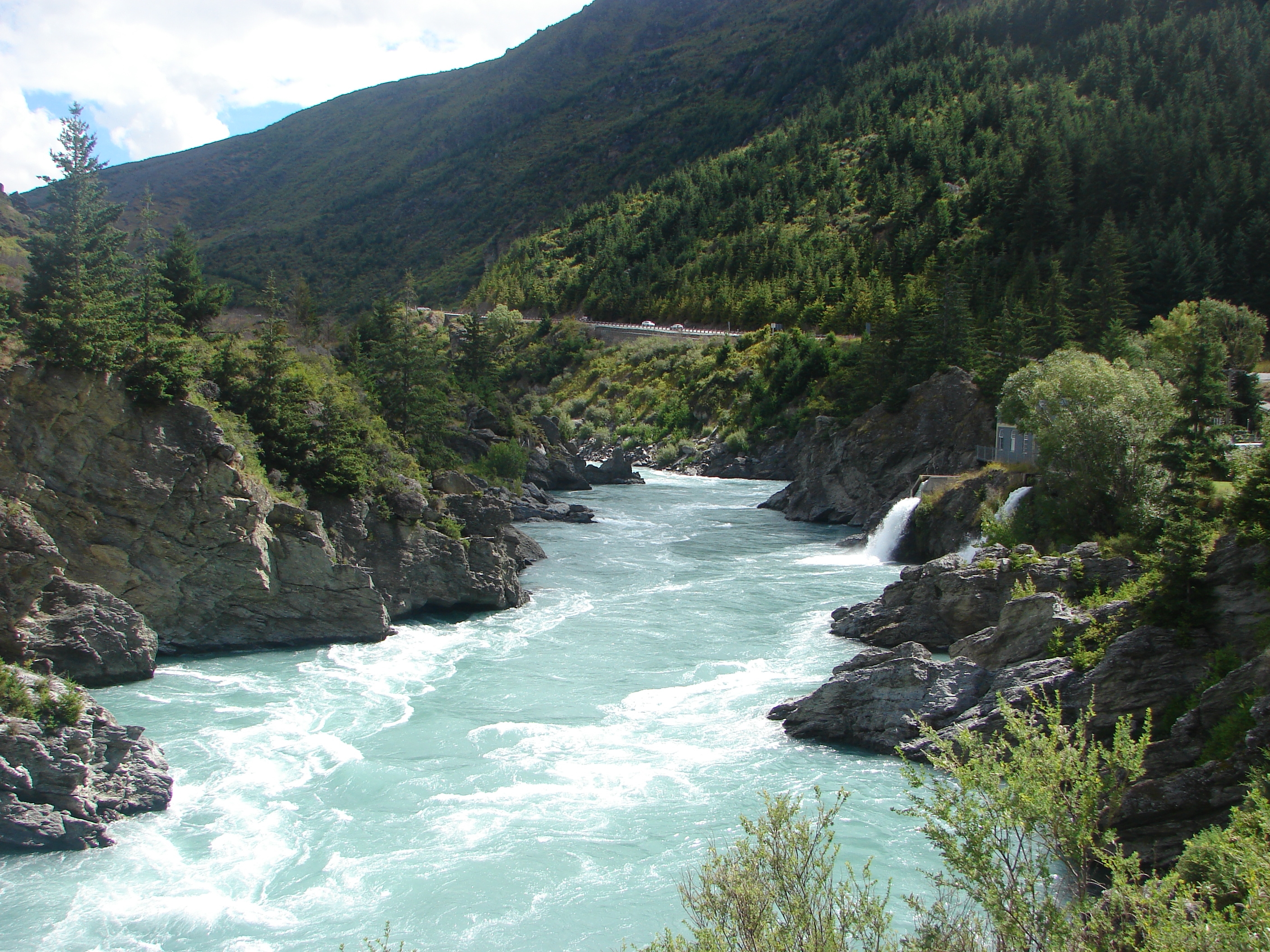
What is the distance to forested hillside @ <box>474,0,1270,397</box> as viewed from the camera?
65688mm

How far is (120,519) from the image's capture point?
25.3m

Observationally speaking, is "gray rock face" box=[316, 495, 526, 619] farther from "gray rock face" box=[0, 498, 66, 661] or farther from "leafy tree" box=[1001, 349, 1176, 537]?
"leafy tree" box=[1001, 349, 1176, 537]

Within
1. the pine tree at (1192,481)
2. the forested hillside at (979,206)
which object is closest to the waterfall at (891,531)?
the forested hillside at (979,206)

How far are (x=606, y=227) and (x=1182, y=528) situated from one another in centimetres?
12021

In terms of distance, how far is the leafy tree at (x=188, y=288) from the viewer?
39250 mm

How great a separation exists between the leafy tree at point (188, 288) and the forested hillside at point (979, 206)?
41413 mm

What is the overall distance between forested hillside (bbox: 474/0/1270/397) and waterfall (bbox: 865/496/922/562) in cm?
1257

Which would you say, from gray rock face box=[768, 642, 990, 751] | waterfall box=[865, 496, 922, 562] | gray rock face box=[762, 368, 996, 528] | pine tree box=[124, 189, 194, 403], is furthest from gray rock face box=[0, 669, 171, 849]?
gray rock face box=[762, 368, 996, 528]

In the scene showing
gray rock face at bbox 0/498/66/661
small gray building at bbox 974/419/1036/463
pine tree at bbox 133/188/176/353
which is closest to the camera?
gray rock face at bbox 0/498/66/661

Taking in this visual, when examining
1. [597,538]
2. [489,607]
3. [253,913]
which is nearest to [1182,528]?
[253,913]

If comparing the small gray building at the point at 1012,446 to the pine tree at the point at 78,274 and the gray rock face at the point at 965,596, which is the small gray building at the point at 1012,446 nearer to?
the gray rock face at the point at 965,596

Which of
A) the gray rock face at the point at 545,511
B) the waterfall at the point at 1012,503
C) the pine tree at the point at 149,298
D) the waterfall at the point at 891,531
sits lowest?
the waterfall at the point at 891,531

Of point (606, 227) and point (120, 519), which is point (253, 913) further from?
point (606, 227)

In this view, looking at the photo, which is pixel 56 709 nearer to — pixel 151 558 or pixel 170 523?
A: pixel 151 558
